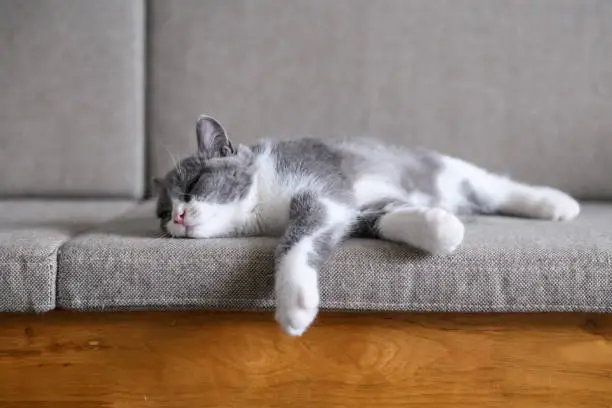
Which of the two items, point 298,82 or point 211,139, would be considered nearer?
point 211,139

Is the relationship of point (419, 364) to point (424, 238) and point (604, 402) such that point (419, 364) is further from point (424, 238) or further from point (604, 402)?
point (604, 402)

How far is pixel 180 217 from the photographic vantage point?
126cm

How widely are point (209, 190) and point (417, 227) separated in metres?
0.41

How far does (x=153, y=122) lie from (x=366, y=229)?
0.94 metres

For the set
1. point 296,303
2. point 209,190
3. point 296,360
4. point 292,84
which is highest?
point 292,84

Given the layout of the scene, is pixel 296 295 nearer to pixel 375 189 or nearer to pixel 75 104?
pixel 375 189

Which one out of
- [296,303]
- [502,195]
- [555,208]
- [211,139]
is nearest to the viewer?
[296,303]

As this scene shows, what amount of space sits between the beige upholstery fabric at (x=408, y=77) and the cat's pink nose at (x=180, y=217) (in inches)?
28.6

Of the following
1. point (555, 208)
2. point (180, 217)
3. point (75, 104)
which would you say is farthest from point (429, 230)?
point (75, 104)

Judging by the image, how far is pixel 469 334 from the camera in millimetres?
1166

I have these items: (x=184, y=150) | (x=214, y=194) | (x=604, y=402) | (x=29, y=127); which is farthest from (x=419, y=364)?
(x=29, y=127)

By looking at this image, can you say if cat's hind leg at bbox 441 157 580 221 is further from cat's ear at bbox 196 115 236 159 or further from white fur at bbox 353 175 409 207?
cat's ear at bbox 196 115 236 159

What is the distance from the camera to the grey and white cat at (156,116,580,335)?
111 centimetres

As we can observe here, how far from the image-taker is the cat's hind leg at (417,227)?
1.11 m
